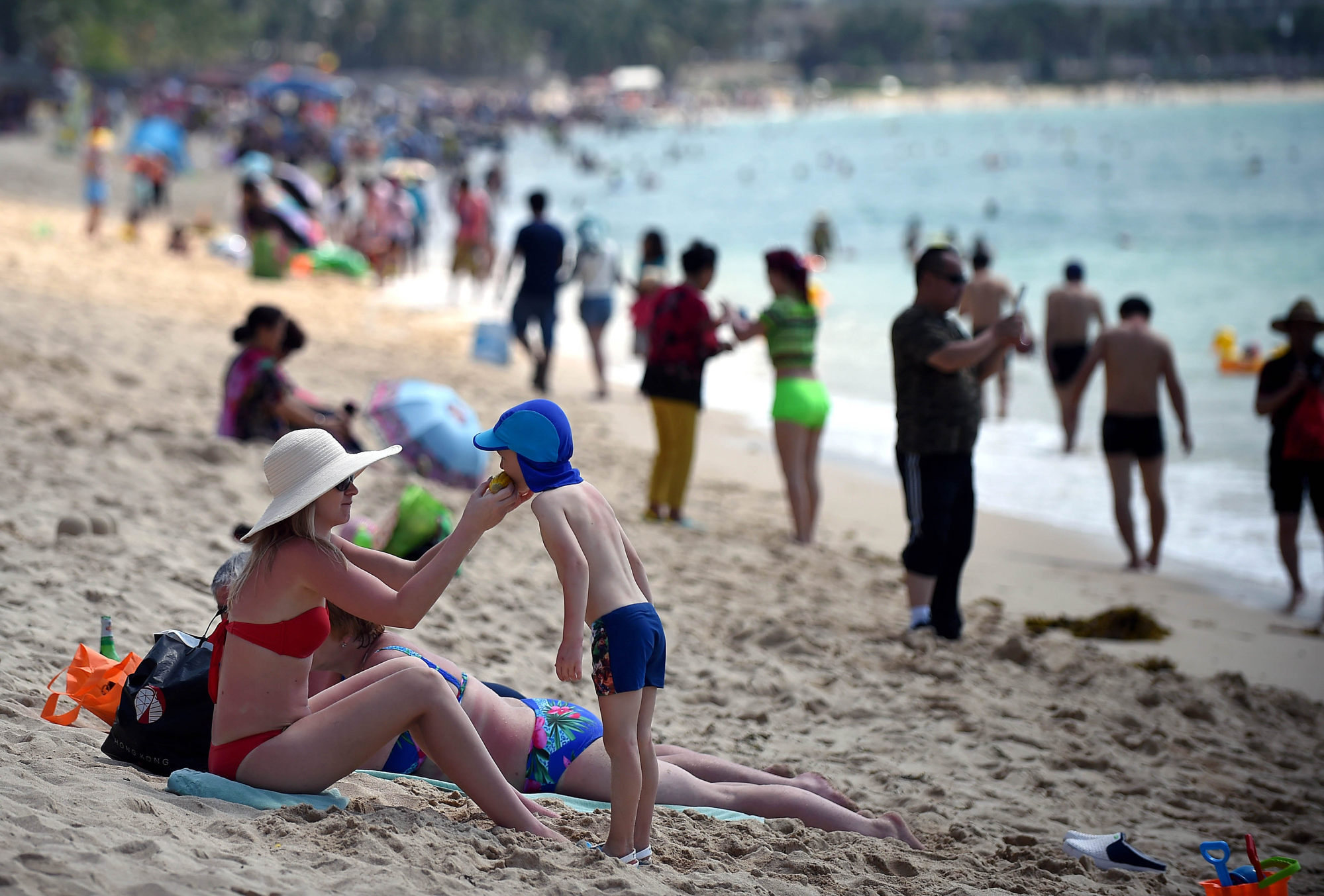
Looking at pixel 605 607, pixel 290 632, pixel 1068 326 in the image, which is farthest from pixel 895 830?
pixel 1068 326

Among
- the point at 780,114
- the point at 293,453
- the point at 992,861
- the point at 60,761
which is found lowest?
the point at 992,861

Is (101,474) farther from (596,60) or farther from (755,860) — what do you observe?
(596,60)

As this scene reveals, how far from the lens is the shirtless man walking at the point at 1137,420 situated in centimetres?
734

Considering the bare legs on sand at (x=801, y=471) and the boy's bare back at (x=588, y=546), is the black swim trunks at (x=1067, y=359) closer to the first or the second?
the bare legs on sand at (x=801, y=471)

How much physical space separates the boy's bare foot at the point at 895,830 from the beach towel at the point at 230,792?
1568 millimetres

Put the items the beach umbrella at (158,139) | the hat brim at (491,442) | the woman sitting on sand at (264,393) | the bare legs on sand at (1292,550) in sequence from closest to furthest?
the hat brim at (491,442) < the woman sitting on sand at (264,393) < the bare legs on sand at (1292,550) < the beach umbrella at (158,139)

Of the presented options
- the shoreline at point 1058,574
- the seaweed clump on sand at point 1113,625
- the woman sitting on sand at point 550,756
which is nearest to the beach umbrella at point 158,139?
the shoreline at point 1058,574

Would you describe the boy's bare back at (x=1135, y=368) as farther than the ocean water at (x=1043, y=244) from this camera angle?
No

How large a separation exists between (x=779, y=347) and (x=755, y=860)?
160 inches

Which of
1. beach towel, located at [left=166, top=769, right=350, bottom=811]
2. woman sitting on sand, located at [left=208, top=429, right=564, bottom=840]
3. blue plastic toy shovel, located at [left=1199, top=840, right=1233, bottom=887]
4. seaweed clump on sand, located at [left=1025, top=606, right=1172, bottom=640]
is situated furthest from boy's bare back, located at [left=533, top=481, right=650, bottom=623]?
seaweed clump on sand, located at [left=1025, top=606, right=1172, bottom=640]

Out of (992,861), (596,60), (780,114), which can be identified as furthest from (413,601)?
(596,60)

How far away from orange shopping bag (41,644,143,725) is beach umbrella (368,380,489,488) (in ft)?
10.5

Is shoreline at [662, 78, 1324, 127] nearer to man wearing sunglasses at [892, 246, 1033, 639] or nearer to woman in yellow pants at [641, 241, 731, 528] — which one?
woman in yellow pants at [641, 241, 731, 528]

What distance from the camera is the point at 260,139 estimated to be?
36906mm
